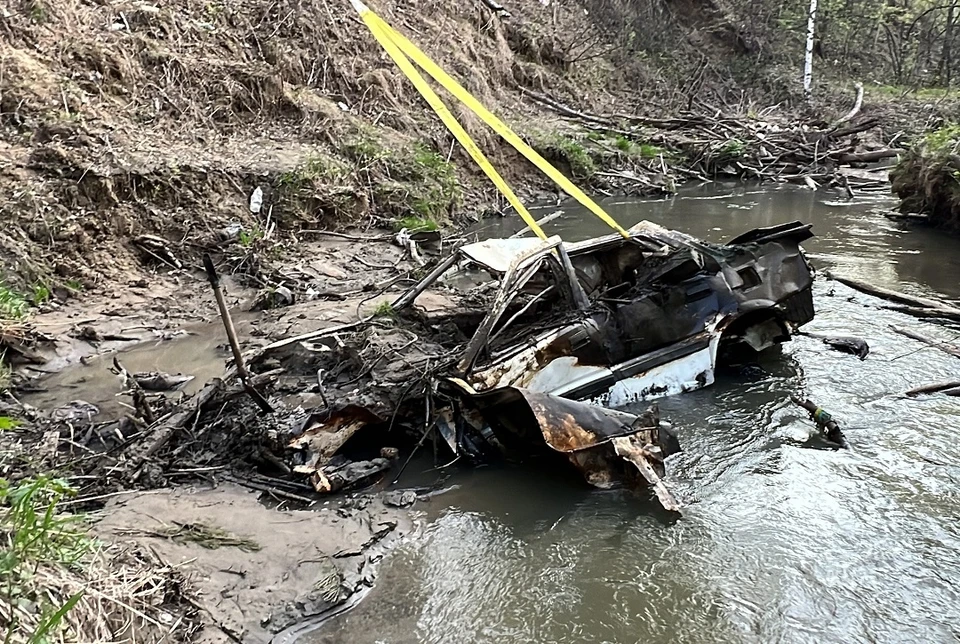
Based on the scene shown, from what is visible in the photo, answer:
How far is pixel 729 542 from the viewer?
4.71 metres

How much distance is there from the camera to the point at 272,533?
15.5 feet

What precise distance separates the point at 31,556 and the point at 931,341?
7891 millimetres

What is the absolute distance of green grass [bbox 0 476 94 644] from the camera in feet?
9.14

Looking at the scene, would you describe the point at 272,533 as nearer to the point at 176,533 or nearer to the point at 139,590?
the point at 176,533

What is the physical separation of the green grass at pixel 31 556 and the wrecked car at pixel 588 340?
2020 millimetres

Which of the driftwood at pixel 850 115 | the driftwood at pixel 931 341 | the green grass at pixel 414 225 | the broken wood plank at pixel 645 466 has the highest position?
the driftwood at pixel 850 115

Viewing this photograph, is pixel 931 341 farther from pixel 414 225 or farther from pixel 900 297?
pixel 414 225

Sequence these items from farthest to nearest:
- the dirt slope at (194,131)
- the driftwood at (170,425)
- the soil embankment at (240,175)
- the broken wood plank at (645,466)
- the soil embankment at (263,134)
A: the soil embankment at (263,134) < the dirt slope at (194,131) < the soil embankment at (240,175) < the driftwood at (170,425) < the broken wood plank at (645,466)

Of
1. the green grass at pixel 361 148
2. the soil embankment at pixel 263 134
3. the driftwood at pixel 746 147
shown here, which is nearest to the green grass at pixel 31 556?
the soil embankment at pixel 263 134

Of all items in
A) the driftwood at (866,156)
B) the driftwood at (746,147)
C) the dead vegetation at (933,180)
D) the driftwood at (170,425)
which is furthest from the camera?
the driftwood at (866,156)

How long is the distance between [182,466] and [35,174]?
233 inches

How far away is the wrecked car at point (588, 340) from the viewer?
5.23 meters

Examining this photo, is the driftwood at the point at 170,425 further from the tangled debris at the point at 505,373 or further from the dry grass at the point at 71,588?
the dry grass at the point at 71,588

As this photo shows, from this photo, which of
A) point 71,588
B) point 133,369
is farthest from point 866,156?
point 71,588
